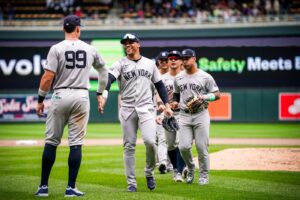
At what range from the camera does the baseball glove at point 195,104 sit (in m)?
9.79

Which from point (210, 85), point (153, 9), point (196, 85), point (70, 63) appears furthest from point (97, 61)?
point (153, 9)

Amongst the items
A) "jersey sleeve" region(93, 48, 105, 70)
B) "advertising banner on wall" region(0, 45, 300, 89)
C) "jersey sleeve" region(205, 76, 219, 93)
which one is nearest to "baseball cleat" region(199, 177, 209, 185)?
"jersey sleeve" region(205, 76, 219, 93)

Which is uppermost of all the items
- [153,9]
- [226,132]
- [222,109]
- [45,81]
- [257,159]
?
[153,9]

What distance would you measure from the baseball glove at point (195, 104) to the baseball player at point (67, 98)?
2006 mm

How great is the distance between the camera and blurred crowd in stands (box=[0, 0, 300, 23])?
3300cm

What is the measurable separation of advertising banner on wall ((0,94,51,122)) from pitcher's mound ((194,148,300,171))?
16.2 meters

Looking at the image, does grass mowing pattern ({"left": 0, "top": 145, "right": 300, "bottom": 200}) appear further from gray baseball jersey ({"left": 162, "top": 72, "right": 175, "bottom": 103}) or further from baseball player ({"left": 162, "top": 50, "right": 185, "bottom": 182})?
gray baseball jersey ({"left": 162, "top": 72, "right": 175, "bottom": 103})

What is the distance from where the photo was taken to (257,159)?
44.5ft

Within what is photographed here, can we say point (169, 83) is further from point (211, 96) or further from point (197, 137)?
point (197, 137)

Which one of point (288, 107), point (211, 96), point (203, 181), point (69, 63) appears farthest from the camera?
point (288, 107)

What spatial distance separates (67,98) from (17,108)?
73.3 ft

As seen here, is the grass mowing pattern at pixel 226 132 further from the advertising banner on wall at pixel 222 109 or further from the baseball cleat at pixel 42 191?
the baseball cleat at pixel 42 191

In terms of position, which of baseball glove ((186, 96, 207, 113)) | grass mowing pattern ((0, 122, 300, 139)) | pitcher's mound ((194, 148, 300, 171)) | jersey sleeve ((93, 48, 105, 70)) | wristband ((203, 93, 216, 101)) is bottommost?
grass mowing pattern ((0, 122, 300, 139))

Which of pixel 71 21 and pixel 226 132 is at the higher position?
pixel 71 21
